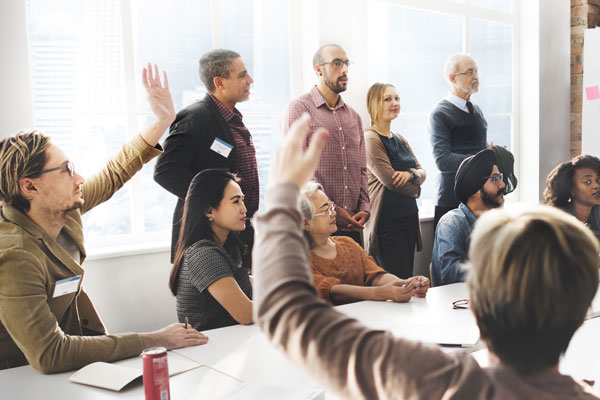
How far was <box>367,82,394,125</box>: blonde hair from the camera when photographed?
425 cm

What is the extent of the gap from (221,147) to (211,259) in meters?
1.00

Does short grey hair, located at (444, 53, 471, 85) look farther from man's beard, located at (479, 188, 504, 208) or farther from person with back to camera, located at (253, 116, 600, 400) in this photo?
person with back to camera, located at (253, 116, 600, 400)

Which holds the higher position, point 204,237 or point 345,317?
point 345,317

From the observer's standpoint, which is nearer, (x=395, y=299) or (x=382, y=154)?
(x=395, y=299)

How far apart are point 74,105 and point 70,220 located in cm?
150

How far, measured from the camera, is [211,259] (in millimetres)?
2242

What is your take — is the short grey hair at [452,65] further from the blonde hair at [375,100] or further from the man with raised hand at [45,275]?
the man with raised hand at [45,275]

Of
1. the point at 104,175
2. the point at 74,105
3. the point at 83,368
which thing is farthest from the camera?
the point at 74,105

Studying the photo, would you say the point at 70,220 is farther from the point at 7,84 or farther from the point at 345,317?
the point at 345,317

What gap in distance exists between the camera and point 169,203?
146 inches

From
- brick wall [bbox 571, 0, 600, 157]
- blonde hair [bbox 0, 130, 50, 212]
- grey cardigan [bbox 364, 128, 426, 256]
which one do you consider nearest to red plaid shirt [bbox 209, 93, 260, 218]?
grey cardigan [bbox 364, 128, 426, 256]

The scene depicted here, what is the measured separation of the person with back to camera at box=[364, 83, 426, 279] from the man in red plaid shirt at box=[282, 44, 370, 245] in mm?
275

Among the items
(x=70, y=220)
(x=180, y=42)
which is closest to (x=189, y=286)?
(x=70, y=220)

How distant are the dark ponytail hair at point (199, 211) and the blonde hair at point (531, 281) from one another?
1.70 m
